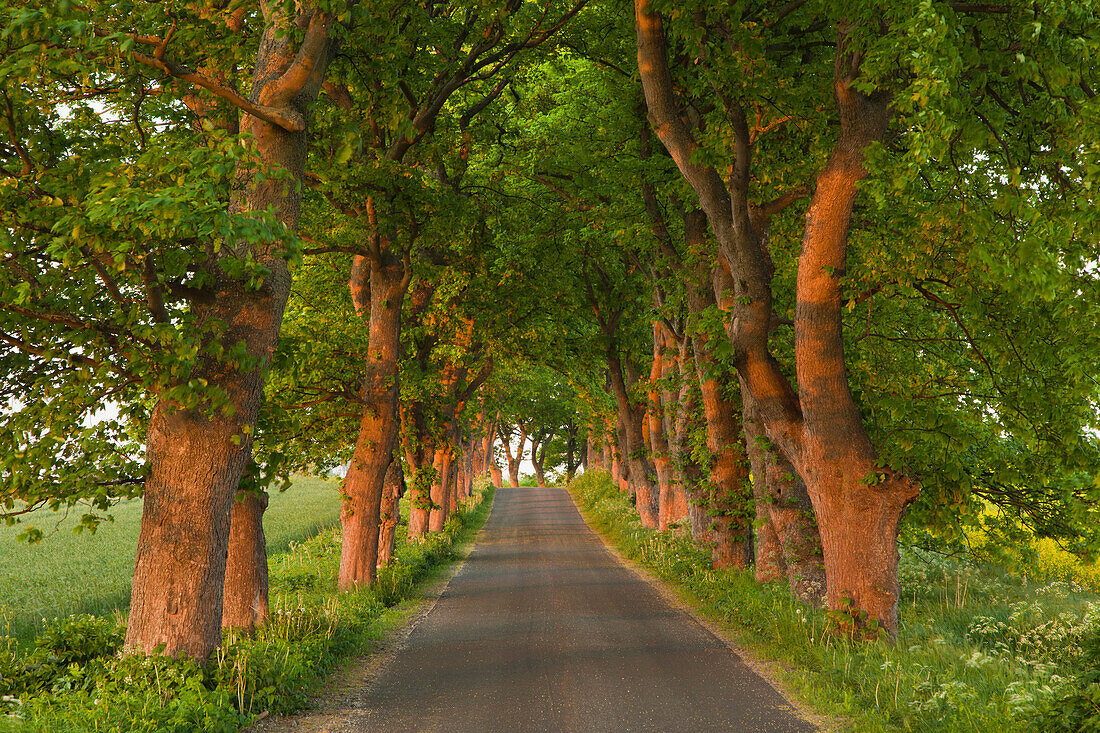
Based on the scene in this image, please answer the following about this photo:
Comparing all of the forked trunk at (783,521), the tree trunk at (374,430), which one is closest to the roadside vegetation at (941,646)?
the forked trunk at (783,521)

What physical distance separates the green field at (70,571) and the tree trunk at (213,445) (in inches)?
37.3

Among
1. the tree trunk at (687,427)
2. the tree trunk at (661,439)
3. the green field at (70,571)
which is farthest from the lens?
the tree trunk at (661,439)

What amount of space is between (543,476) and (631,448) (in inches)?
2176

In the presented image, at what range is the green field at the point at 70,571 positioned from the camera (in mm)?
14727

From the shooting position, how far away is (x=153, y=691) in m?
6.45

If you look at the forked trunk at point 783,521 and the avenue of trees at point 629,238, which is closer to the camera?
the avenue of trees at point 629,238

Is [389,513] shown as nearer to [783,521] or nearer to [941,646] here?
[783,521]

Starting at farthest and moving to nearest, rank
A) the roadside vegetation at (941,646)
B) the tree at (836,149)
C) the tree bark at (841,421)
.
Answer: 1. the tree bark at (841,421)
2. the tree at (836,149)
3. the roadside vegetation at (941,646)

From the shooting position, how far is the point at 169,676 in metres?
6.66

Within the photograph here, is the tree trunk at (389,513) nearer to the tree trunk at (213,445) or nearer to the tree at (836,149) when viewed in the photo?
the tree trunk at (213,445)

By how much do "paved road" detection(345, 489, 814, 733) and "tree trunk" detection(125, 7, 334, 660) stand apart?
1.90m

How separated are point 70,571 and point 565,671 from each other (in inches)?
625

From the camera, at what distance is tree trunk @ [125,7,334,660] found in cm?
707

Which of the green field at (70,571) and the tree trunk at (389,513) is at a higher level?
the tree trunk at (389,513)
